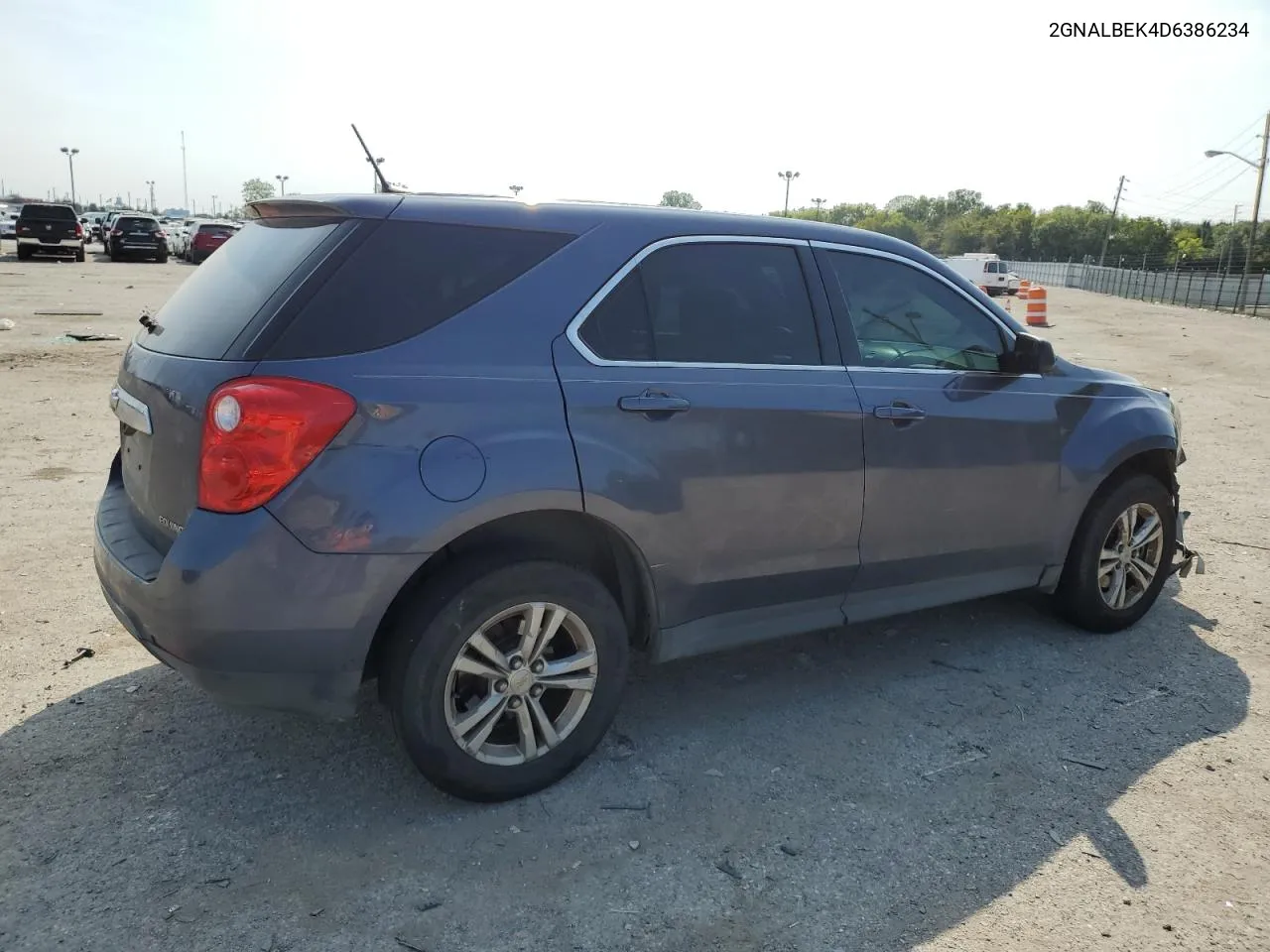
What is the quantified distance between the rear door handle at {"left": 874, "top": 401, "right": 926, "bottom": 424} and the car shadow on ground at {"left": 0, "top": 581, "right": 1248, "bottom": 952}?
1183 millimetres

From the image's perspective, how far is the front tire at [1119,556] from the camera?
185 inches

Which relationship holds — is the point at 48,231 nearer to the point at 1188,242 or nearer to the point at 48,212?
the point at 48,212

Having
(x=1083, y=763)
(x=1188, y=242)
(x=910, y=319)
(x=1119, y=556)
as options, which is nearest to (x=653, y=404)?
(x=910, y=319)

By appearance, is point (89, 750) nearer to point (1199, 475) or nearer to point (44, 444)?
point (44, 444)

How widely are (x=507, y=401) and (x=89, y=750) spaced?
197 cm

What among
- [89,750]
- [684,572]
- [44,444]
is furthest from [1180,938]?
[44,444]

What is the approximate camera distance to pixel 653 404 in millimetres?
3273

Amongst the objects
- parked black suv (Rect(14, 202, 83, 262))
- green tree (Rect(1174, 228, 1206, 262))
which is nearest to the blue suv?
parked black suv (Rect(14, 202, 83, 262))

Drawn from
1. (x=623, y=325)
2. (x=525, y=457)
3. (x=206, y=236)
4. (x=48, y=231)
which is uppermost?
(x=623, y=325)

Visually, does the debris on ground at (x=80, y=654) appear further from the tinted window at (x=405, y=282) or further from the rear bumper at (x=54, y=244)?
the rear bumper at (x=54, y=244)

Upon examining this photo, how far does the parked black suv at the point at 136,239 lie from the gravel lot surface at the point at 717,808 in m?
34.9

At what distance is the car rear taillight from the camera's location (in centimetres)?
274

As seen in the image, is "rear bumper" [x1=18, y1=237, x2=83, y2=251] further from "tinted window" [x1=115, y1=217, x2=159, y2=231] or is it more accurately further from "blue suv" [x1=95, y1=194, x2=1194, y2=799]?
"blue suv" [x1=95, y1=194, x2=1194, y2=799]

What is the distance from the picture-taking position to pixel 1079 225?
130 m
